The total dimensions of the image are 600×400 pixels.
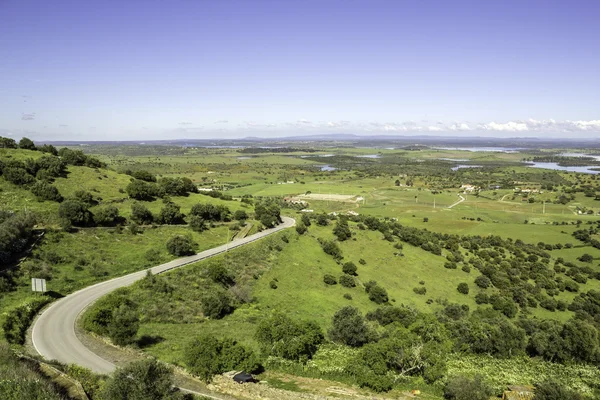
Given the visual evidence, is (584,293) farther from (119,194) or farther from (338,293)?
(119,194)

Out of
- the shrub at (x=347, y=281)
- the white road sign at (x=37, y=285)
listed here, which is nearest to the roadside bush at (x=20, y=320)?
the white road sign at (x=37, y=285)

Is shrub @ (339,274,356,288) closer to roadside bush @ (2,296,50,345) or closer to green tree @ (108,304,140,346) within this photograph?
green tree @ (108,304,140,346)

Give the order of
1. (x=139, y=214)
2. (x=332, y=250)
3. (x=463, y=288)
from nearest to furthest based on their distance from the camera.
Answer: (x=139, y=214) < (x=463, y=288) < (x=332, y=250)

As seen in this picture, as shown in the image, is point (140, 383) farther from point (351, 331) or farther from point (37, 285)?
point (37, 285)

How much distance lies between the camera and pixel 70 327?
30.6m

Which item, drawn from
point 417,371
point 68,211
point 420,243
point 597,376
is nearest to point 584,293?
point 420,243

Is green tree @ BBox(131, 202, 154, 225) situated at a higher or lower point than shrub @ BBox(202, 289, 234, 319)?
higher

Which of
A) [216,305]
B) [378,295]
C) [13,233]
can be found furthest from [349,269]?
[13,233]

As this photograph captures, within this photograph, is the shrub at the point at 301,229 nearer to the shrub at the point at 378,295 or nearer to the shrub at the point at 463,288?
the shrub at the point at 378,295

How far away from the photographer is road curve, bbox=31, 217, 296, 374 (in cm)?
2567

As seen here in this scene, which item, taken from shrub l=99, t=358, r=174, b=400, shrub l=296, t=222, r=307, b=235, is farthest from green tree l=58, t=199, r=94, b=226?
shrub l=99, t=358, r=174, b=400

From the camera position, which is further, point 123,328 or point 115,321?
point 115,321

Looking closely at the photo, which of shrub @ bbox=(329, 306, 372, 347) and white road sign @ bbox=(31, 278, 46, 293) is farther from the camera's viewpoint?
white road sign @ bbox=(31, 278, 46, 293)

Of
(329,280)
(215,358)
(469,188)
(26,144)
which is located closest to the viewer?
(215,358)
